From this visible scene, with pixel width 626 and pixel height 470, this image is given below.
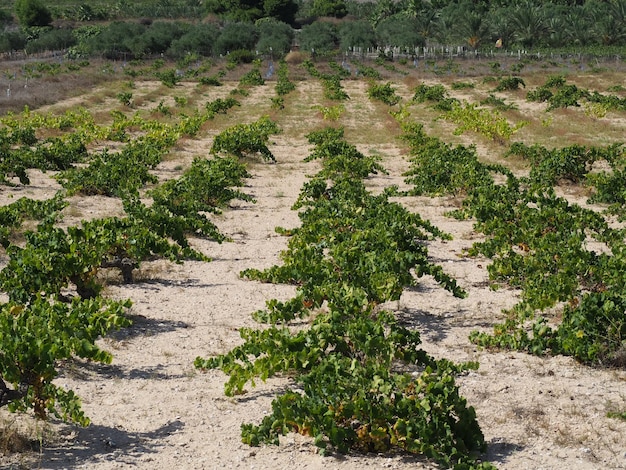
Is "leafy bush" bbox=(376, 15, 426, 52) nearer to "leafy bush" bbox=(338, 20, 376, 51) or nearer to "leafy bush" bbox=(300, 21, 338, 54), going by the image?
"leafy bush" bbox=(338, 20, 376, 51)

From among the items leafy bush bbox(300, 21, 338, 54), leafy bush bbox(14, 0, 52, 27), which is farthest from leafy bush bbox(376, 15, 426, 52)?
leafy bush bbox(14, 0, 52, 27)

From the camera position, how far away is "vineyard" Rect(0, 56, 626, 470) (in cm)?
593

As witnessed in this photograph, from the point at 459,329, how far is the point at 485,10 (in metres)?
90.1

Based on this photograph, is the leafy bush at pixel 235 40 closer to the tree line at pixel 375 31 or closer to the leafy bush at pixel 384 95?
the tree line at pixel 375 31

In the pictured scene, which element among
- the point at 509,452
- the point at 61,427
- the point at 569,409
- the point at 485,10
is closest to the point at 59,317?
the point at 61,427

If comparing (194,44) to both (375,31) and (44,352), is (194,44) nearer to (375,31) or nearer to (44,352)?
(375,31)

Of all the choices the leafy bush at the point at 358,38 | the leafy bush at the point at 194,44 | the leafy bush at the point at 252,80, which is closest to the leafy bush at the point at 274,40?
the leafy bush at the point at 194,44

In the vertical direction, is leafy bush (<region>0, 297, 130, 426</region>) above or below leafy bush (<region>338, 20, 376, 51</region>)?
below

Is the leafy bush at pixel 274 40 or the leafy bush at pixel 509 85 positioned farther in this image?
the leafy bush at pixel 274 40

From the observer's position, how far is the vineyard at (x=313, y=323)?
19.5 ft

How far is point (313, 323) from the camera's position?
24.7 ft

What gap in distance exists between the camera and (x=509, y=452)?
5996mm

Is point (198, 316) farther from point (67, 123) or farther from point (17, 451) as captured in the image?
point (67, 123)

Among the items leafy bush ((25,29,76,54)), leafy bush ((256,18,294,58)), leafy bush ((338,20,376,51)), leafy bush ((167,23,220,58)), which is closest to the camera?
leafy bush ((256,18,294,58))
